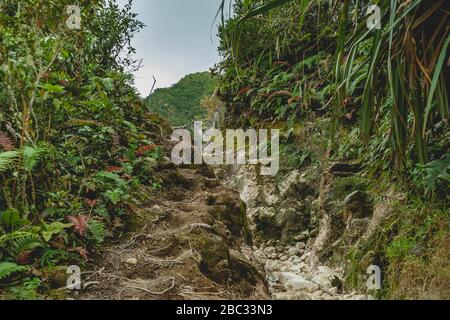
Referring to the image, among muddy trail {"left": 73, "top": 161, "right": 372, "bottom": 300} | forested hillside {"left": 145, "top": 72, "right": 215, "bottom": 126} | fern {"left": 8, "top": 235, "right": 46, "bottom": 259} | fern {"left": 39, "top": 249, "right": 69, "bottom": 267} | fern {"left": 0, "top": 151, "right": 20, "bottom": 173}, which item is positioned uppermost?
forested hillside {"left": 145, "top": 72, "right": 215, "bottom": 126}

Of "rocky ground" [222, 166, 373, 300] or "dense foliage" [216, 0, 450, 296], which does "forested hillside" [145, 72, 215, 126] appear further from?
"dense foliage" [216, 0, 450, 296]

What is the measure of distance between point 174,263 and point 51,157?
1093mm

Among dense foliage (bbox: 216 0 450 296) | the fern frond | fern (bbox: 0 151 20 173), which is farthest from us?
the fern frond

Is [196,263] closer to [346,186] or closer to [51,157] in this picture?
[51,157]

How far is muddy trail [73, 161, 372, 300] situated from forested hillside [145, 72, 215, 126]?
27.6ft

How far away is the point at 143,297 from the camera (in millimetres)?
1772

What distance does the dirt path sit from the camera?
186cm

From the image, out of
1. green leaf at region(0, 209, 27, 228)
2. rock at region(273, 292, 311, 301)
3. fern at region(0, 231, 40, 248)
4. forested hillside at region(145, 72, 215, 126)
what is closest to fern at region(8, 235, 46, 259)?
fern at region(0, 231, 40, 248)

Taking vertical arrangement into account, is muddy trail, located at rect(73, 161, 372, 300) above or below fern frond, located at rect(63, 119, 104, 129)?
below

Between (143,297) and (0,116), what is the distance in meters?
1.43

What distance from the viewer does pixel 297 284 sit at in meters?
2.55

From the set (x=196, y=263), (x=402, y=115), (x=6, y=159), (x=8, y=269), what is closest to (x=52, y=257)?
(x=8, y=269)

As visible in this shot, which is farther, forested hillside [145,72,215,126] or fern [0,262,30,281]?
forested hillside [145,72,215,126]
